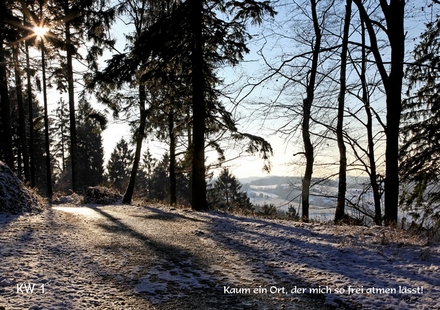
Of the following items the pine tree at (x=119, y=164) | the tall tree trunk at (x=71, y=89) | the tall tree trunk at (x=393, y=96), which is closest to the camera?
the tall tree trunk at (x=393, y=96)

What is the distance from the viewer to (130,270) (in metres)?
4.05

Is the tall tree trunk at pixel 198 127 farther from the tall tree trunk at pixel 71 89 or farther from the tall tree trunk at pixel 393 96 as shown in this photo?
the tall tree trunk at pixel 71 89

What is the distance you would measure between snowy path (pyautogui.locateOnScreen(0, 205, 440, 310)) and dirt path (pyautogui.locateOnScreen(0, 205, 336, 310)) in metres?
0.01

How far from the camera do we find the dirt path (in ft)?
10.3

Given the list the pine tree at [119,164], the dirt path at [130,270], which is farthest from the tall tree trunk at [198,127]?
the pine tree at [119,164]

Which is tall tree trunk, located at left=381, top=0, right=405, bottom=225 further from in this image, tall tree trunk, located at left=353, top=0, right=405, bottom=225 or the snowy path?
the snowy path

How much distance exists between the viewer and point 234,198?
45.6 meters

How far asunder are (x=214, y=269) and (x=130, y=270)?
1156mm

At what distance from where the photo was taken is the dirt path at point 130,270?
314cm

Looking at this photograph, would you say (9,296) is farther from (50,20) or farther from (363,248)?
(50,20)

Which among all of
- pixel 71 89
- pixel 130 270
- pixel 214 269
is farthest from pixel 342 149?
pixel 71 89

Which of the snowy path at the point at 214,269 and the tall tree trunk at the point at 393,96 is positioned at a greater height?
the tall tree trunk at the point at 393,96

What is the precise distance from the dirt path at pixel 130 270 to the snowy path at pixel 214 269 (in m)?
0.01

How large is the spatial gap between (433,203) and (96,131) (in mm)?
14711
